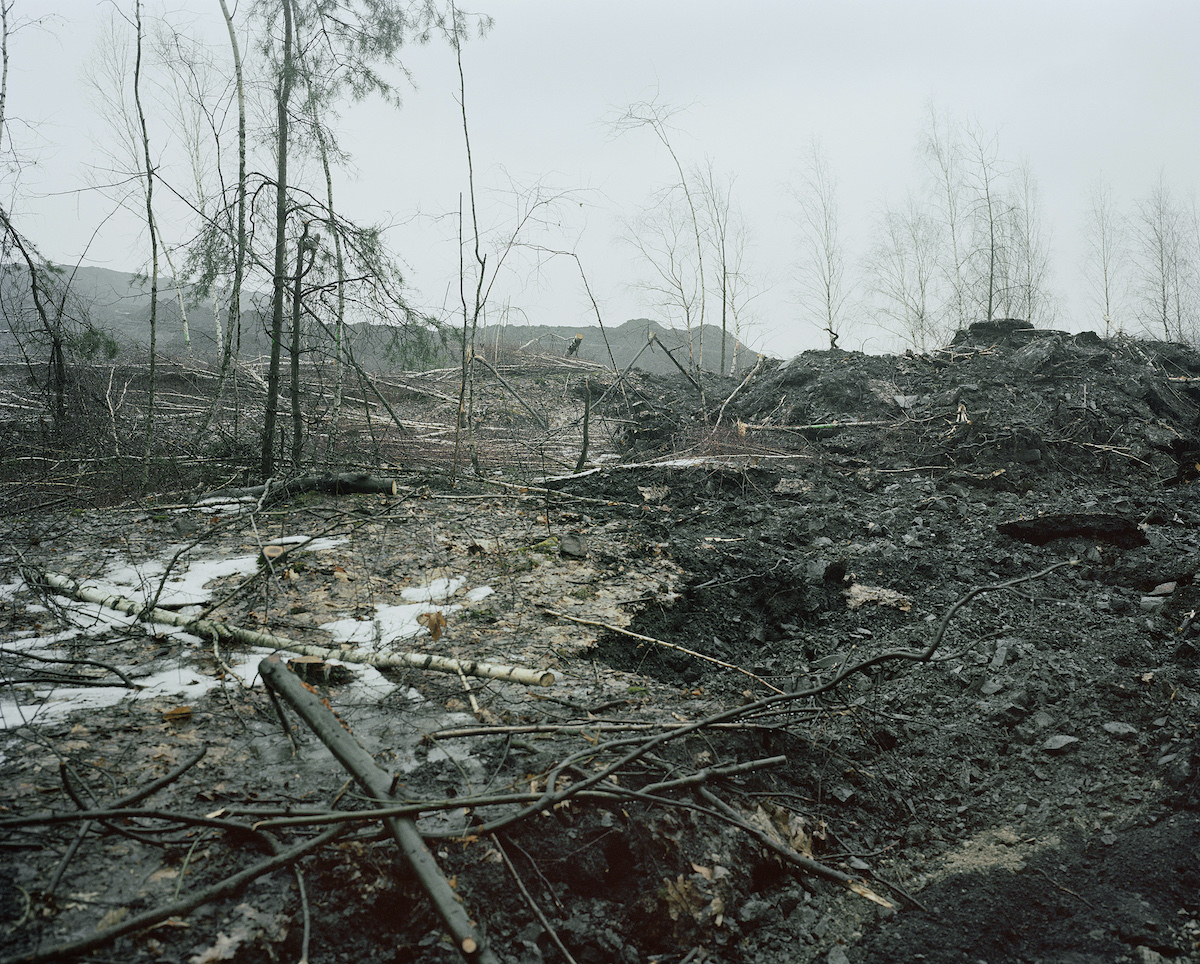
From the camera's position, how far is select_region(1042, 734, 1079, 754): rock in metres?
2.66

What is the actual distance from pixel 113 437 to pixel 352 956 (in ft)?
24.4

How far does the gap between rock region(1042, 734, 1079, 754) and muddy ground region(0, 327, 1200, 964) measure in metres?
0.05

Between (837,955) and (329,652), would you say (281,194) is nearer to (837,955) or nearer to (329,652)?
(329,652)

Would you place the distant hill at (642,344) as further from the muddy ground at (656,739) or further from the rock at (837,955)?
the rock at (837,955)

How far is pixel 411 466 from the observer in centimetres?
715

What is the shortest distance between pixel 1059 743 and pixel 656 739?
6.45 ft

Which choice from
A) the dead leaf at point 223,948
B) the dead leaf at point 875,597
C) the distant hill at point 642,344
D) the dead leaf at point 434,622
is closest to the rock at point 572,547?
the dead leaf at point 434,622

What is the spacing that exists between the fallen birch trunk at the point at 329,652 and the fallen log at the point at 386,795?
0.71m

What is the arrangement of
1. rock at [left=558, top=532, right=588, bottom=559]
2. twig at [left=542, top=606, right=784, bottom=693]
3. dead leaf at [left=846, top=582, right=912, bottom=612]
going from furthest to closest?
rock at [left=558, top=532, right=588, bottom=559] → dead leaf at [left=846, top=582, right=912, bottom=612] → twig at [left=542, top=606, right=784, bottom=693]

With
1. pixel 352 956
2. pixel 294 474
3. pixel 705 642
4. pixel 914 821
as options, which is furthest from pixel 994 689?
pixel 294 474

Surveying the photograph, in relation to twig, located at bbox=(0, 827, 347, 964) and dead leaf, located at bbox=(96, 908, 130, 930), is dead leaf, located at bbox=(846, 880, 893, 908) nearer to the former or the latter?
twig, located at bbox=(0, 827, 347, 964)

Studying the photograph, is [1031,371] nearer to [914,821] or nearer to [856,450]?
[856,450]

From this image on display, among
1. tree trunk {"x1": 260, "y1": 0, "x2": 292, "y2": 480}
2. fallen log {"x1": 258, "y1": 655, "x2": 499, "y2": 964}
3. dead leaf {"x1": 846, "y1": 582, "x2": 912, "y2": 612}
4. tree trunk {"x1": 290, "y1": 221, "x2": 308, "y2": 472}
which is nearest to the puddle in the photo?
fallen log {"x1": 258, "y1": 655, "x2": 499, "y2": 964}

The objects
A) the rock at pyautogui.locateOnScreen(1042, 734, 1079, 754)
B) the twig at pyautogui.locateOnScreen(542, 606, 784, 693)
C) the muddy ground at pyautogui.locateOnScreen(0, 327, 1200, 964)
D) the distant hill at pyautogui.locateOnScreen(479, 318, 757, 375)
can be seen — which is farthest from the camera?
the distant hill at pyautogui.locateOnScreen(479, 318, 757, 375)
